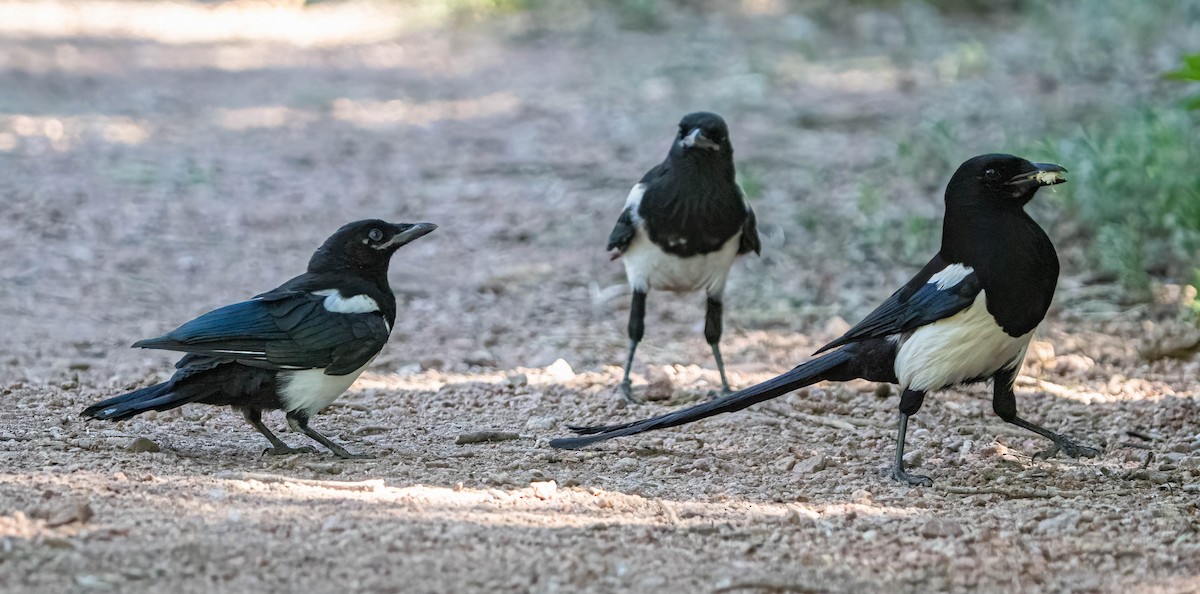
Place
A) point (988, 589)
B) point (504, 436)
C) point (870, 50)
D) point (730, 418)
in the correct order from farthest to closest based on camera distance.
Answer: point (870, 50) < point (730, 418) < point (504, 436) < point (988, 589)

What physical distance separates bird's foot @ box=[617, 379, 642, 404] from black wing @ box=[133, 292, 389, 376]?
1.32 m

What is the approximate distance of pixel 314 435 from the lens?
16.6 ft

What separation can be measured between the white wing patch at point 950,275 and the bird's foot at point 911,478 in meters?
0.68

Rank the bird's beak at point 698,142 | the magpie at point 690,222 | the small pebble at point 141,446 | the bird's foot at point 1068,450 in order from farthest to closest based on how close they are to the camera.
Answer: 1. the magpie at point 690,222
2. the bird's beak at point 698,142
3. the bird's foot at point 1068,450
4. the small pebble at point 141,446

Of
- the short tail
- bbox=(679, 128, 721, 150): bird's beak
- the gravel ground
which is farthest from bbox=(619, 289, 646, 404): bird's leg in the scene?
the short tail

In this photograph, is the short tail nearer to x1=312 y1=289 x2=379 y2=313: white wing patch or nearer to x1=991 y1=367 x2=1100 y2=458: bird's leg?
x1=312 y1=289 x2=379 y2=313: white wing patch

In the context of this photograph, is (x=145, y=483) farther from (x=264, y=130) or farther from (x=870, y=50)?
(x=870, y=50)

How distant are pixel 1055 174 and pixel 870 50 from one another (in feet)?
33.5

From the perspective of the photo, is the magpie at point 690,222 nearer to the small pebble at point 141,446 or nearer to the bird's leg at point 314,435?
the bird's leg at point 314,435

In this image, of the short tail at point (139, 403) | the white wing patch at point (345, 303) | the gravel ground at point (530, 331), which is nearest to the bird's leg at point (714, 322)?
the gravel ground at point (530, 331)

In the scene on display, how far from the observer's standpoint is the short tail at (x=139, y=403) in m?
4.66

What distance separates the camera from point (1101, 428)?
219 inches

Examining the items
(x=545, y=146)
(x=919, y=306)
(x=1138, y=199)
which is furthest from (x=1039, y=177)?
(x=545, y=146)

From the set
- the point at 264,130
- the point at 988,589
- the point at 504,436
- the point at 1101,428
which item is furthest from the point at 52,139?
the point at 988,589
